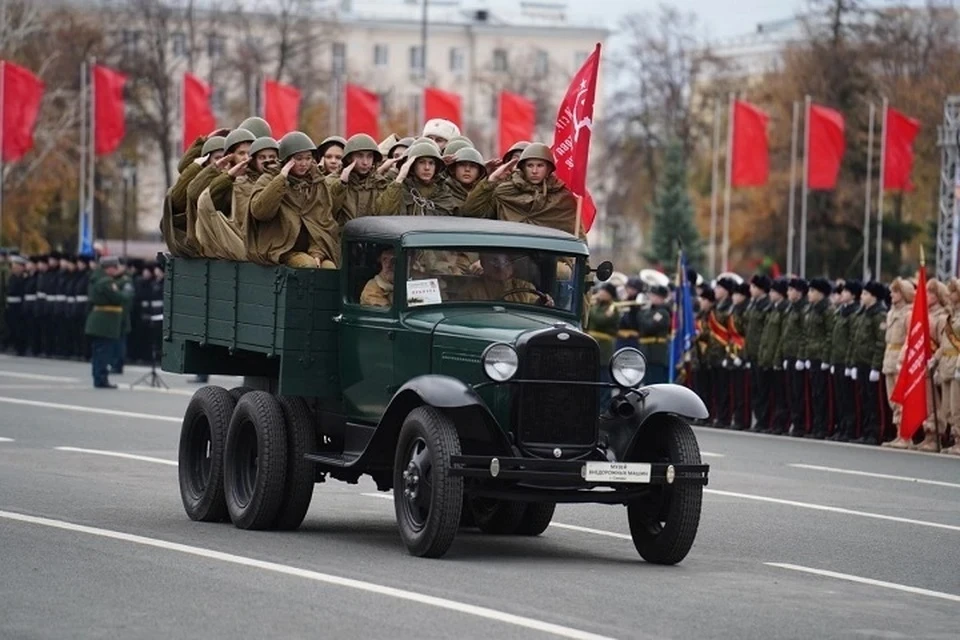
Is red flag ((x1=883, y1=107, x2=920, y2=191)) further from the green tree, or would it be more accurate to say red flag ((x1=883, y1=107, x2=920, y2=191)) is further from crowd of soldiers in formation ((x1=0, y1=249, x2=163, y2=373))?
the green tree

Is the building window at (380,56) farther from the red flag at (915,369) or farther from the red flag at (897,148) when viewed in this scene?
the red flag at (915,369)

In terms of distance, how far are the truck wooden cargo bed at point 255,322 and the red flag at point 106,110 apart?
3925 centimetres

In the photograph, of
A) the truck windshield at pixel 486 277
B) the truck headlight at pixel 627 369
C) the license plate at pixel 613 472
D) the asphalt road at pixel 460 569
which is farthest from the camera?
the truck windshield at pixel 486 277

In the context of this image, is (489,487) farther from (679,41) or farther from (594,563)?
(679,41)

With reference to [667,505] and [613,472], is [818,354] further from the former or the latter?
[613,472]

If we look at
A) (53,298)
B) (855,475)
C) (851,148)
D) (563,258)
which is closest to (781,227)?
(851,148)

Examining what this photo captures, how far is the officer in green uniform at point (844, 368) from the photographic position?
28.6m

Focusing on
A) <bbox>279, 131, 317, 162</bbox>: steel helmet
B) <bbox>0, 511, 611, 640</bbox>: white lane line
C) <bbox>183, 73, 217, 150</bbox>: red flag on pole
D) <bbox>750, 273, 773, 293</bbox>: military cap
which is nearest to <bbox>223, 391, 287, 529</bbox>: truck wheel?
<bbox>0, 511, 611, 640</bbox>: white lane line

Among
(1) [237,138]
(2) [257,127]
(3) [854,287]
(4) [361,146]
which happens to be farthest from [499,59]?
(4) [361,146]

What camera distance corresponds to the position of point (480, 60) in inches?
5719

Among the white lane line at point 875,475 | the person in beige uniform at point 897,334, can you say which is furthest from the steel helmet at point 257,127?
the person in beige uniform at point 897,334

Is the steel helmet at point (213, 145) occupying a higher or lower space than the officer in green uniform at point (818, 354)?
higher

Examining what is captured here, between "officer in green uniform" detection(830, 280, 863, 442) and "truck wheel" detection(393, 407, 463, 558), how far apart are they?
15.0m

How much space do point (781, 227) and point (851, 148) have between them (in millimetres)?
6234
